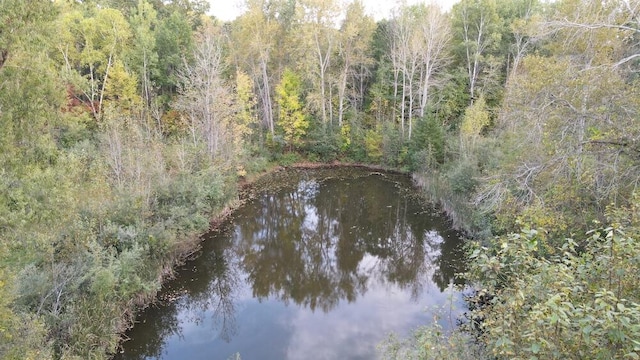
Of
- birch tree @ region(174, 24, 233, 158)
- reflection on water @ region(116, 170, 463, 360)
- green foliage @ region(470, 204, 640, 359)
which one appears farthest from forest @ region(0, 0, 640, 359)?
reflection on water @ region(116, 170, 463, 360)

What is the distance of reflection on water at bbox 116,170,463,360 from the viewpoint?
32.6ft

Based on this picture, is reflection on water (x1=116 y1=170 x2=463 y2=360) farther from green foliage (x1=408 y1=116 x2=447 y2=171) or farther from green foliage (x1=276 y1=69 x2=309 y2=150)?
green foliage (x1=276 y1=69 x2=309 y2=150)

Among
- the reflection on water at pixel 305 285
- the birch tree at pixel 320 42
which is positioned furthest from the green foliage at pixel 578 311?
the birch tree at pixel 320 42

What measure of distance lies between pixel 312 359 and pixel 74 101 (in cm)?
2464

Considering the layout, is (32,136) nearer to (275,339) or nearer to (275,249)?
(275,339)

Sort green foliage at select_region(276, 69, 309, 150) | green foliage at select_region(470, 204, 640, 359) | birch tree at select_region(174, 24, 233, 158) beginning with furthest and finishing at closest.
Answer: green foliage at select_region(276, 69, 309, 150) < birch tree at select_region(174, 24, 233, 158) < green foliage at select_region(470, 204, 640, 359)

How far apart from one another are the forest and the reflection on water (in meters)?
1.10

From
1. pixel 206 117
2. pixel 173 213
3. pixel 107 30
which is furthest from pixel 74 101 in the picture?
pixel 173 213

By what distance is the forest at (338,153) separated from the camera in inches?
178

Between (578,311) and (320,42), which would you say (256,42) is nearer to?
(320,42)

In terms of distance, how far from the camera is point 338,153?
96.4 feet

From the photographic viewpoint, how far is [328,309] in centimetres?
1150

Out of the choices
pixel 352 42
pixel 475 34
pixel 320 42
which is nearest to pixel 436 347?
pixel 320 42

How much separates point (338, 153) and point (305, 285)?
17620mm
